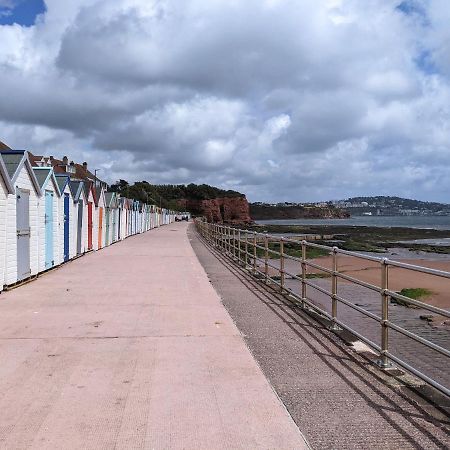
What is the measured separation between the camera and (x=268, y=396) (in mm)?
4707

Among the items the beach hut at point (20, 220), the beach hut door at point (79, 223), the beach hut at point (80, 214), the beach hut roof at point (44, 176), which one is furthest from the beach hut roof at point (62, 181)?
the beach hut at point (20, 220)

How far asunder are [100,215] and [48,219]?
9.57m

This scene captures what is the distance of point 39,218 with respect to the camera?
42.4 feet

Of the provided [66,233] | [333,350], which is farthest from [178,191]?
[333,350]

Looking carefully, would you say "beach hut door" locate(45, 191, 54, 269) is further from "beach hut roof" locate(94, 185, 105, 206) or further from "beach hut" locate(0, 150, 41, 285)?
"beach hut roof" locate(94, 185, 105, 206)

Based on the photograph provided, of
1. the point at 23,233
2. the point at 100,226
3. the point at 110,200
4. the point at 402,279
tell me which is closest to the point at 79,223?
the point at 100,226

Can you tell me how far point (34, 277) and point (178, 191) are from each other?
164m

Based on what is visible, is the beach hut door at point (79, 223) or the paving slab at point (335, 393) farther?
the beach hut door at point (79, 223)

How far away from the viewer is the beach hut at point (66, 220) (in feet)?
51.1

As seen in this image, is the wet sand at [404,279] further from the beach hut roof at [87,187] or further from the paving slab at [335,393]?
the beach hut roof at [87,187]

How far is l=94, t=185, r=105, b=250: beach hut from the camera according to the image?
2267 cm

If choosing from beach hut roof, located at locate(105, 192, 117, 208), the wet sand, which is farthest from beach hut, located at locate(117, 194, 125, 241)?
the wet sand

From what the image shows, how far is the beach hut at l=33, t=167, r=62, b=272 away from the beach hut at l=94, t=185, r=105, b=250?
7.40m

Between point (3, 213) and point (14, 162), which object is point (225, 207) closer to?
point (14, 162)
